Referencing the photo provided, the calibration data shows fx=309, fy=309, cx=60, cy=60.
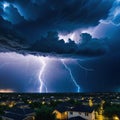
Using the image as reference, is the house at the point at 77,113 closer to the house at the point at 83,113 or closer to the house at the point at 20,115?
the house at the point at 83,113

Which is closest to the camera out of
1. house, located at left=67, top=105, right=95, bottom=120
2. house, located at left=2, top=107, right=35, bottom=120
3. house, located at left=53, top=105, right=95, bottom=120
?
house, located at left=2, top=107, right=35, bottom=120

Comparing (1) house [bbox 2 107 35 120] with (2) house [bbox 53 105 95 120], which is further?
(2) house [bbox 53 105 95 120]

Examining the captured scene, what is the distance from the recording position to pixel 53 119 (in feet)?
145

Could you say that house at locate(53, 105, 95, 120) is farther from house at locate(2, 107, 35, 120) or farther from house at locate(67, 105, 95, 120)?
house at locate(2, 107, 35, 120)

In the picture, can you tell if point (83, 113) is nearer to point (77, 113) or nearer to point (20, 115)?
point (77, 113)

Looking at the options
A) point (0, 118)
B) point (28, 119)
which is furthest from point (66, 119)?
point (0, 118)

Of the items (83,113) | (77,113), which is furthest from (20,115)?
(83,113)

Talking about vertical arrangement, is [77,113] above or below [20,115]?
above

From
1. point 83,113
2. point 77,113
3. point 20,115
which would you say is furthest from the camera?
point 77,113

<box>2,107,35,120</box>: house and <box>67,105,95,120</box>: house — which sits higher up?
<box>67,105,95,120</box>: house

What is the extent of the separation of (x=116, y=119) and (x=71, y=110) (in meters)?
10.5

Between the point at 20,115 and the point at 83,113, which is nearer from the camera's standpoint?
the point at 20,115

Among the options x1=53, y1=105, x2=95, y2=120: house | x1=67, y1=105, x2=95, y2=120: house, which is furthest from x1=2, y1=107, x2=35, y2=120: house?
x1=67, y1=105, x2=95, y2=120: house

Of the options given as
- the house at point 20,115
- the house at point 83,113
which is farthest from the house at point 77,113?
the house at point 20,115
